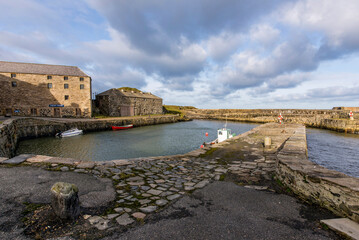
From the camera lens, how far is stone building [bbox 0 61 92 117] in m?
34.0

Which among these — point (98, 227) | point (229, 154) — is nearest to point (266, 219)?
point (98, 227)

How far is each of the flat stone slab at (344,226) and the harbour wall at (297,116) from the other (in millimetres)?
32445

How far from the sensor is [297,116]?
148ft

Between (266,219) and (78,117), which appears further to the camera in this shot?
(78,117)

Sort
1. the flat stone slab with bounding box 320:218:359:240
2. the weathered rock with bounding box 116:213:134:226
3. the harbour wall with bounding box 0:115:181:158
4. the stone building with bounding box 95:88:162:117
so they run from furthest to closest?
the stone building with bounding box 95:88:162:117 < the harbour wall with bounding box 0:115:181:158 < the weathered rock with bounding box 116:213:134:226 < the flat stone slab with bounding box 320:218:359:240

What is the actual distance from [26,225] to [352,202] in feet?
17.3

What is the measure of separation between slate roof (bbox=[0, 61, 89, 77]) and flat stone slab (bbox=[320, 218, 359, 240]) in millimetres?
45519

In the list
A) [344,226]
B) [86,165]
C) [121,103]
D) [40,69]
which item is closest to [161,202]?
[344,226]

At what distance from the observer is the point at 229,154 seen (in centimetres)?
820

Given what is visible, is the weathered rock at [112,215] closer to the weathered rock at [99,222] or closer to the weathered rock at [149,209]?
the weathered rock at [99,222]

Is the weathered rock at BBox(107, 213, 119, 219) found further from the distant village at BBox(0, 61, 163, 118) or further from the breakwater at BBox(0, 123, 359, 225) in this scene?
the distant village at BBox(0, 61, 163, 118)

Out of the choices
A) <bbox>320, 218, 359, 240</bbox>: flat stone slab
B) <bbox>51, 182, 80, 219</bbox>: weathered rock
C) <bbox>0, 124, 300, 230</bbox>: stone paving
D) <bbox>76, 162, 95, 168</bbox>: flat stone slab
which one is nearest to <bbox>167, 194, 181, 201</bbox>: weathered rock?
<bbox>0, 124, 300, 230</bbox>: stone paving

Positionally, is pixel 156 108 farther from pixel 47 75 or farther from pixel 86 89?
pixel 47 75

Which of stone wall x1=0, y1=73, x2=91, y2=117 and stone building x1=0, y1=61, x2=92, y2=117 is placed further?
stone building x1=0, y1=61, x2=92, y2=117
